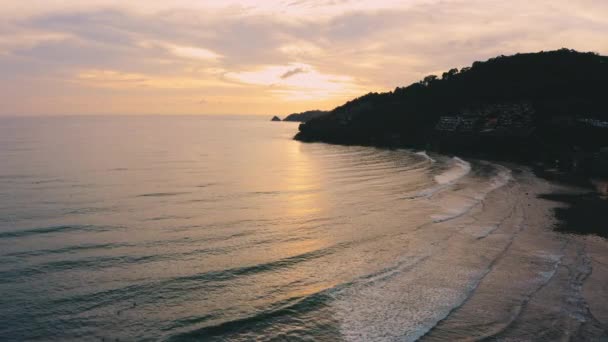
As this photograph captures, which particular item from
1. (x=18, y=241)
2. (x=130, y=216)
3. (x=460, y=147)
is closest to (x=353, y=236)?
(x=130, y=216)

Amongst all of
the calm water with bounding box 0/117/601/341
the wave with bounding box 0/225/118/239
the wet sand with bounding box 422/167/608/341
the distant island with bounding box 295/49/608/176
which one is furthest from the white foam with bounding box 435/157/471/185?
the wave with bounding box 0/225/118/239

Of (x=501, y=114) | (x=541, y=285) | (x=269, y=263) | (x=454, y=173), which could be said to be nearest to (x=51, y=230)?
(x=269, y=263)

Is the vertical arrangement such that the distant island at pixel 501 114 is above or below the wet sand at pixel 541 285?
above

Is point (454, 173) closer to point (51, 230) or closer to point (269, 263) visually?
point (269, 263)

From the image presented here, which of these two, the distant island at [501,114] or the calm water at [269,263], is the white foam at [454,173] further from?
the distant island at [501,114]

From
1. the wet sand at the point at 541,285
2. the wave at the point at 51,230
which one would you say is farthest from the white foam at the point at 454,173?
the wave at the point at 51,230

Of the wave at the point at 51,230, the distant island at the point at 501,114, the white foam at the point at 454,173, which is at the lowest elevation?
the wave at the point at 51,230
